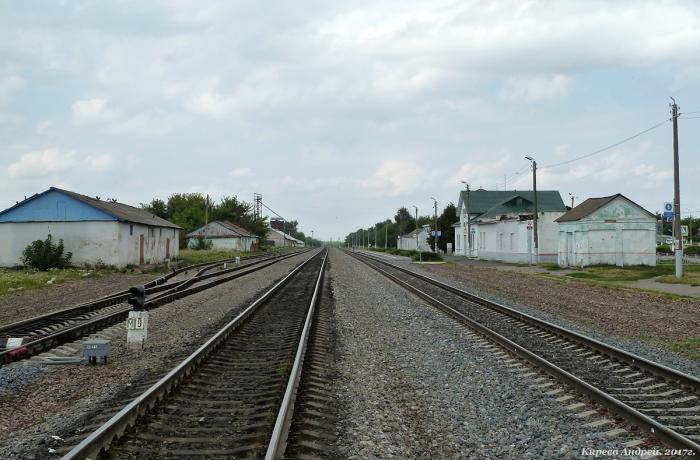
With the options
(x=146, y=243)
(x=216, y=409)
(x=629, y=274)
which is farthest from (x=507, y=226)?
(x=216, y=409)

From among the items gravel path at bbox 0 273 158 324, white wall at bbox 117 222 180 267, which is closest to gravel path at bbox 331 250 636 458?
gravel path at bbox 0 273 158 324

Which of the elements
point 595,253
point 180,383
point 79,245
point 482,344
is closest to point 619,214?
point 595,253

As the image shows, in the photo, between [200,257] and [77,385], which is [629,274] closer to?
[77,385]

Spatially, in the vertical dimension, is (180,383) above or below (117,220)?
below

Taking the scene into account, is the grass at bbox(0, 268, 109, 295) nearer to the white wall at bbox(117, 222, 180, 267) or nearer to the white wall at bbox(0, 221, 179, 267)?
the white wall at bbox(0, 221, 179, 267)

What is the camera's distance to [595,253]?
37.2 metres

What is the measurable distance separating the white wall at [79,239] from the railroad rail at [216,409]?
27.3m

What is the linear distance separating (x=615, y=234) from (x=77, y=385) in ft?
118

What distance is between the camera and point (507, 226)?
52.3m

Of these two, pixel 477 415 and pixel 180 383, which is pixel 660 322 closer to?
pixel 477 415

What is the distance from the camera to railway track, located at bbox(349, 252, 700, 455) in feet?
18.7

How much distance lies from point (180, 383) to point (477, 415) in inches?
143

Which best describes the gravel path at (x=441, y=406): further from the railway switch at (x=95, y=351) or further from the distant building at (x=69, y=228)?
the distant building at (x=69, y=228)

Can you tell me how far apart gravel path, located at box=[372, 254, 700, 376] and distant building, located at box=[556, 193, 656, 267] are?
11.6 meters
